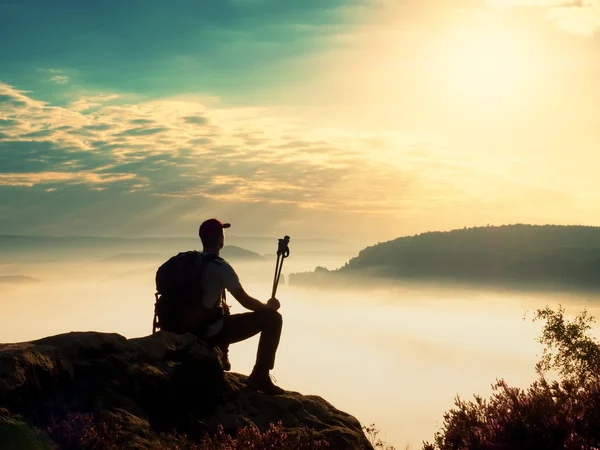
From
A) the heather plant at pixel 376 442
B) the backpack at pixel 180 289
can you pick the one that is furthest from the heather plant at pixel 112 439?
the heather plant at pixel 376 442

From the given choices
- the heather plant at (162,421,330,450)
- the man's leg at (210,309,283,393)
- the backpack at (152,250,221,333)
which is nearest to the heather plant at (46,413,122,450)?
the heather plant at (162,421,330,450)

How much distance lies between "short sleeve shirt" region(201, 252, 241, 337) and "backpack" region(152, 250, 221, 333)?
7 centimetres

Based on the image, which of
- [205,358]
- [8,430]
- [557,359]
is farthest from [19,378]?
[557,359]

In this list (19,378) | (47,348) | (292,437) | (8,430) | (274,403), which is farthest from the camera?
(274,403)

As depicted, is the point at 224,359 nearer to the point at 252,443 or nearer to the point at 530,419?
the point at 252,443

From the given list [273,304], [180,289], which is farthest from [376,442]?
[180,289]

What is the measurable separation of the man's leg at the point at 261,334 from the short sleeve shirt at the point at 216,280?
0.55m

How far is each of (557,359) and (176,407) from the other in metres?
28.5

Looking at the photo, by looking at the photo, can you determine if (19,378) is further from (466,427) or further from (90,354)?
(466,427)

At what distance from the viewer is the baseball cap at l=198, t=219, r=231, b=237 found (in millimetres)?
9828

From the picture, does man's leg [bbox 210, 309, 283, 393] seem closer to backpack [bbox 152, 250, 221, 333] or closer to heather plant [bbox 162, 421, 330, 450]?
backpack [bbox 152, 250, 221, 333]

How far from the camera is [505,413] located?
8.10 metres

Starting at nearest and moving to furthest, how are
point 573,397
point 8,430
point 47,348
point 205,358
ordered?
point 8,430
point 47,348
point 573,397
point 205,358

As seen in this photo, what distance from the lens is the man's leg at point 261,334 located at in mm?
10060
